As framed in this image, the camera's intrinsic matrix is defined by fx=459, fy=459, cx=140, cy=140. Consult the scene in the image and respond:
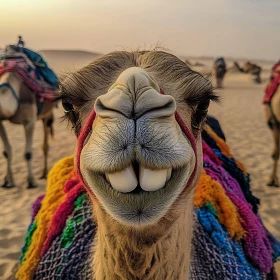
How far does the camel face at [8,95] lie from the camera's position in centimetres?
531

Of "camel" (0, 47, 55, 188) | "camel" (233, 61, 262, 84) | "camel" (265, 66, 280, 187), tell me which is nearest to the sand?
"camel" (265, 66, 280, 187)

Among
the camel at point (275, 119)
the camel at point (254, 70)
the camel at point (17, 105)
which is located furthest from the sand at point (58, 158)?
the camel at point (254, 70)

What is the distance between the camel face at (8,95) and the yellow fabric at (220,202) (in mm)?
3518

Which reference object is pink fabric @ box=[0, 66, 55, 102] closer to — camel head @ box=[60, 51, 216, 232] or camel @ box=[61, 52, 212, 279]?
camel @ box=[61, 52, 212, 279]

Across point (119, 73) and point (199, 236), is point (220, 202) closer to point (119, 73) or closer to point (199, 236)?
point (199, 236)

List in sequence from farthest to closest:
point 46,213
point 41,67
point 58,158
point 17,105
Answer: point 58,158 < point 41,67 < point 17,105 < point 46,213

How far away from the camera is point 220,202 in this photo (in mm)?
2355

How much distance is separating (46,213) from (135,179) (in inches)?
55.1

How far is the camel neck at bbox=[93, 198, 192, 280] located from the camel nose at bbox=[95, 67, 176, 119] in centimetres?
37

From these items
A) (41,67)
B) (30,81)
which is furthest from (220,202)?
(41,67)

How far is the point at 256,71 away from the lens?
29.1 meters

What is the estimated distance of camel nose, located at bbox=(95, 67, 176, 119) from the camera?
1.24 meters

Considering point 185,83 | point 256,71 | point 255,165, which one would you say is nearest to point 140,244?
point 185,83

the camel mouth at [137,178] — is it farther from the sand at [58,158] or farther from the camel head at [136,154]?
the sand at [58,158]
